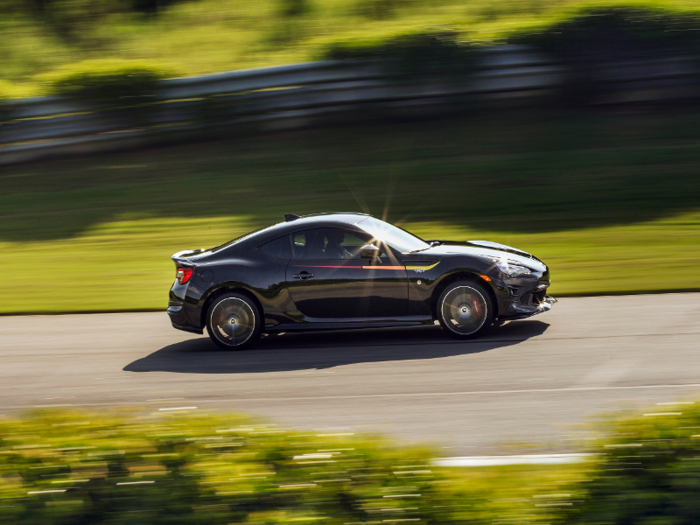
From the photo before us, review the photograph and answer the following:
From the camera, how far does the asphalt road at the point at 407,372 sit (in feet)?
19.1

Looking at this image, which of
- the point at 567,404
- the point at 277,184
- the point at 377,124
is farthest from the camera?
the point at 377,124

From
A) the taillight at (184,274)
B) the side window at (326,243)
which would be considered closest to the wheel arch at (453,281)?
the side window at (326,243)

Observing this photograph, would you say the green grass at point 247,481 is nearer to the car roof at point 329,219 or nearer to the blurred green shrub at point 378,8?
the car roof at point 329,219

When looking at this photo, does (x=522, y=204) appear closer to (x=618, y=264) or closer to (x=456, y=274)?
(x=618, y=264)

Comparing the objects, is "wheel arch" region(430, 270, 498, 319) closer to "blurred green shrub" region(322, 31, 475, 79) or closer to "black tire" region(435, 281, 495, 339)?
"black tire" region(435, 281, 495, 339)

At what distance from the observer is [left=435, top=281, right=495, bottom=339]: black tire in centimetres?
823

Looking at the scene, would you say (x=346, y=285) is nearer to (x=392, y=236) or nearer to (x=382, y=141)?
(x=392, y=236)

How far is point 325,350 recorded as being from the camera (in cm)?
833

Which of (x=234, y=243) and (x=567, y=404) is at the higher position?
(x=234, y=243)

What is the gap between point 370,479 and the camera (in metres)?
3.07

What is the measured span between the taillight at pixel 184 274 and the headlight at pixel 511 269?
330 cm

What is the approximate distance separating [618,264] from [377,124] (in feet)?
24.1

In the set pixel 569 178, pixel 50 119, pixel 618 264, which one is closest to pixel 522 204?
pixel 569 178

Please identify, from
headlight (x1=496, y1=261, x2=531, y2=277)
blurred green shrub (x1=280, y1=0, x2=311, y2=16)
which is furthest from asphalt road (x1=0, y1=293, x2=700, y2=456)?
blurred green shrub (x1=280, y1=0, x2=311, y2=16)
